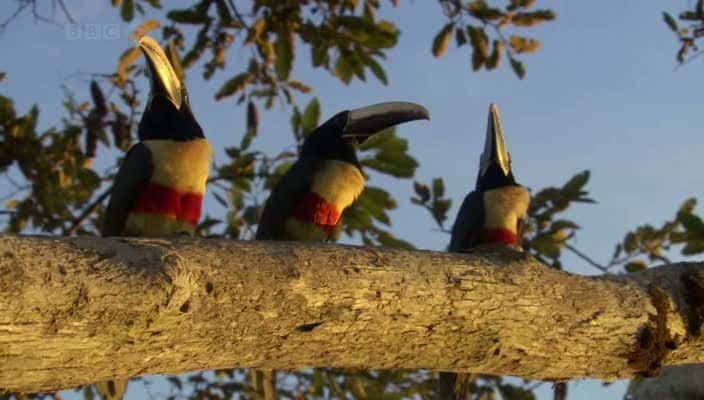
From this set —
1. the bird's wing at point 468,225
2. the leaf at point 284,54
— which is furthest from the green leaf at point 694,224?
the leaf at point 284,54

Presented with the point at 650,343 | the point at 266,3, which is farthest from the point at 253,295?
the point at 266,3

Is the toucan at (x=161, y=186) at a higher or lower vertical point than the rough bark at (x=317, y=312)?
higher

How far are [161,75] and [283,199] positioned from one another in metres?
1.04

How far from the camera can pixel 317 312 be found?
9.41ft

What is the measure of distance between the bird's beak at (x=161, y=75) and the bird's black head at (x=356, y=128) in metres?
0.91

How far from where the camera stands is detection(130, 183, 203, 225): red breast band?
527cm

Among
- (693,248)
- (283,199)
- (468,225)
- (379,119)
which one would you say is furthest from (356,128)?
(693,248)

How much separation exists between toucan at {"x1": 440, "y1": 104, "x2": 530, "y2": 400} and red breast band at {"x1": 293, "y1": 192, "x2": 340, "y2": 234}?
904 mm

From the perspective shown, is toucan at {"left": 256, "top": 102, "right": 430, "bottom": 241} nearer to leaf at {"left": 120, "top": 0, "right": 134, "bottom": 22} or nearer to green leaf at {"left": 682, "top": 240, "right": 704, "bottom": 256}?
leaf at {"left": 120, "top": 0, "right": 134, "bottom": 22}

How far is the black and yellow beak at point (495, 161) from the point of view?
6.54 metres

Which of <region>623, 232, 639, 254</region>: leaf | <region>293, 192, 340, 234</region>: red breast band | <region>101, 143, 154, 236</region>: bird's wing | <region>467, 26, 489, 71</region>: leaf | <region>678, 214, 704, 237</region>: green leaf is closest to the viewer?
<region>678, 214, 704, 237</region>: green leaf

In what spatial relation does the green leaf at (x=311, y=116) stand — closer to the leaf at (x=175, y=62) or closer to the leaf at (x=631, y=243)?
the leaf at (x=175, y=62)

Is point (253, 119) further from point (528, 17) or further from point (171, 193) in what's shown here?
point (528, 17)

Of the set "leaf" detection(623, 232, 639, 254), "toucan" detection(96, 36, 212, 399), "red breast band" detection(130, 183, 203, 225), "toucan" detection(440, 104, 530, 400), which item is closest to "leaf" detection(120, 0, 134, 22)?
"toucan" detection(96, 36, 212, 399)
